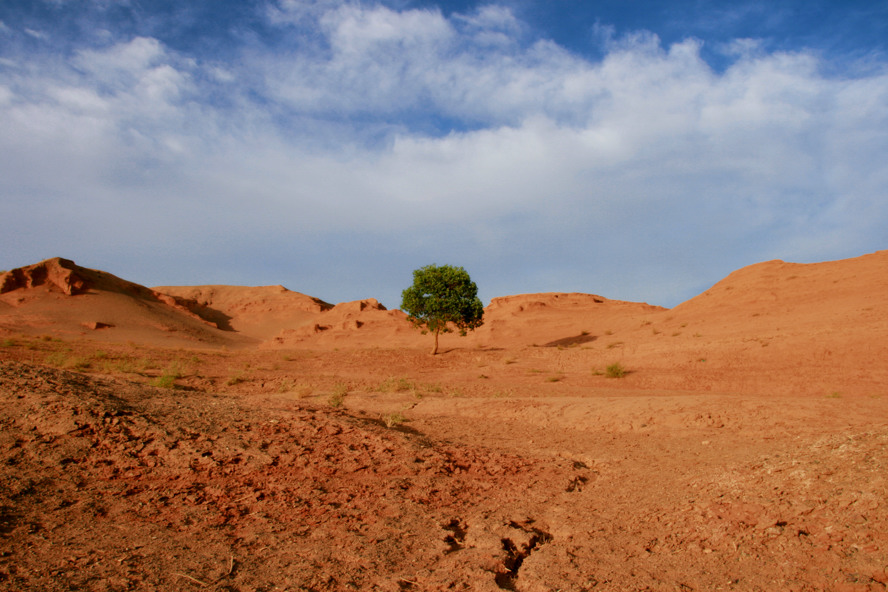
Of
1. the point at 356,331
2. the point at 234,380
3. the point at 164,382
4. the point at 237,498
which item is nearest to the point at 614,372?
the point at 234,380

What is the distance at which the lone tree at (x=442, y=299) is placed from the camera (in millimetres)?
31703

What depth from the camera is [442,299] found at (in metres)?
31.8

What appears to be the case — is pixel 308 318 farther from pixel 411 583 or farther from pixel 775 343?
pixel 411 583

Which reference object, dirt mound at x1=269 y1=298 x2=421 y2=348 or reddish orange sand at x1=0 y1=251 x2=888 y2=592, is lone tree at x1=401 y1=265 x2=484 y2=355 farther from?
reddish orange sand at x1=0 y1=251 x2=888 y2=592

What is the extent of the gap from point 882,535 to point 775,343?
2079cm

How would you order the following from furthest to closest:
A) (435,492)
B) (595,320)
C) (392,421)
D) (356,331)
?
(356,331) → (595,320) → (392,421) → (435,492)

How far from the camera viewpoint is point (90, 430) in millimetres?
5961

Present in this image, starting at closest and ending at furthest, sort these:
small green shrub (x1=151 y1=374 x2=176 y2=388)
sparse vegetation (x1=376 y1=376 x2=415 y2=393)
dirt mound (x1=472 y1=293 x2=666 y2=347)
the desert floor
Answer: the desert floor < small green shrub (x1=151 y1=374 x2=176 y2=388) < sparse vegetation (x1=376 y1=376 x2=415 y2=393) < dirt mound (x1=472 y1=293 x2=666 y2=347)

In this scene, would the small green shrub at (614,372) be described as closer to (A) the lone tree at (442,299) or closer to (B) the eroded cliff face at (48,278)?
(A) the lone tree at (442,299)

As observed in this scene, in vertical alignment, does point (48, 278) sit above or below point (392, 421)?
above

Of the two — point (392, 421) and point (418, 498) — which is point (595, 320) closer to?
point (392, 421)

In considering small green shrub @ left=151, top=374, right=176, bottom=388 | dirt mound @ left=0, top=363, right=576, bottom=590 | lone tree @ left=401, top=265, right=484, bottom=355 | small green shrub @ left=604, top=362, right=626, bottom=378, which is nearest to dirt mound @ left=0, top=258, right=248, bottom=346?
lone tree @ left=401, top=265, right=484, bottom=355

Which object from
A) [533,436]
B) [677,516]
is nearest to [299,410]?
[533,436]

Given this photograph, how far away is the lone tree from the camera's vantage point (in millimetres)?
31703
